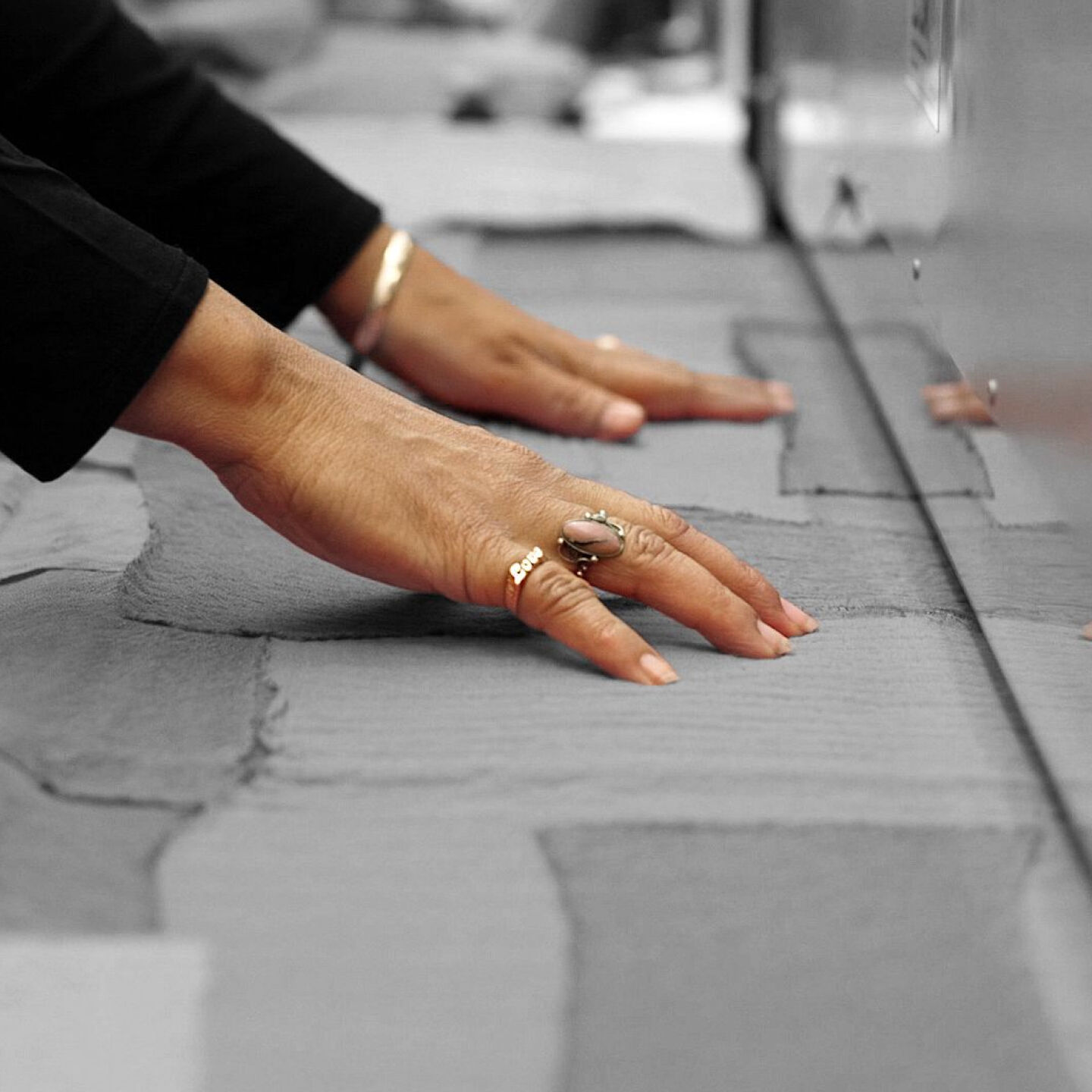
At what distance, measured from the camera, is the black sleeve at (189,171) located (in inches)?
33.4

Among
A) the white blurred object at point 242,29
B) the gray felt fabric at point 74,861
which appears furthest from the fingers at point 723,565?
the white blurred object at point 242,29

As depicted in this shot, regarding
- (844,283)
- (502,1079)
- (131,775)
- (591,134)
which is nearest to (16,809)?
(131,775)

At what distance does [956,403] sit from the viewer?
26.5 inches

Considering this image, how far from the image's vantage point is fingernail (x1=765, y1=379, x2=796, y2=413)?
0.86 m

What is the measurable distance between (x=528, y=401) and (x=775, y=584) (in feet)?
0.77

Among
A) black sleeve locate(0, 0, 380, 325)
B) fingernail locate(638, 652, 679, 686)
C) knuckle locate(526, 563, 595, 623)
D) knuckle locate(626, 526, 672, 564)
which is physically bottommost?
fingernail locate(638, 652, 679, 686)

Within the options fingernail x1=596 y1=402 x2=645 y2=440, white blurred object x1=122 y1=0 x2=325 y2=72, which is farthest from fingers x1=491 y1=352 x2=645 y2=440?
white blurred object x1=122 y1=0 x2=325 y2=72

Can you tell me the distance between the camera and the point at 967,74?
0.64m

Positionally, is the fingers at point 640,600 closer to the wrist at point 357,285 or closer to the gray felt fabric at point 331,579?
the gray felt fabric at point 331,579

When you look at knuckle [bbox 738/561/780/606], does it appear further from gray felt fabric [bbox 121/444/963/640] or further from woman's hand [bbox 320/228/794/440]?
woman's hand [bbox 320/228/794/440]

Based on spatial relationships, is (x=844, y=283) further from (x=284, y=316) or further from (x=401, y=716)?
(x=401, y=716)

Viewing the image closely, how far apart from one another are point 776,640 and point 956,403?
0.17 metres

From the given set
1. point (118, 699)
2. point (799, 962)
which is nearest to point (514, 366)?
point (118, 699)

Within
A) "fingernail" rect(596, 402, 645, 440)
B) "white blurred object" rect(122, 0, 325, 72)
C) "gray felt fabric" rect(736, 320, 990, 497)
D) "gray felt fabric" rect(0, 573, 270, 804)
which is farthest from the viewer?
"white blurred object" rect(122, 0, 325, 72)
